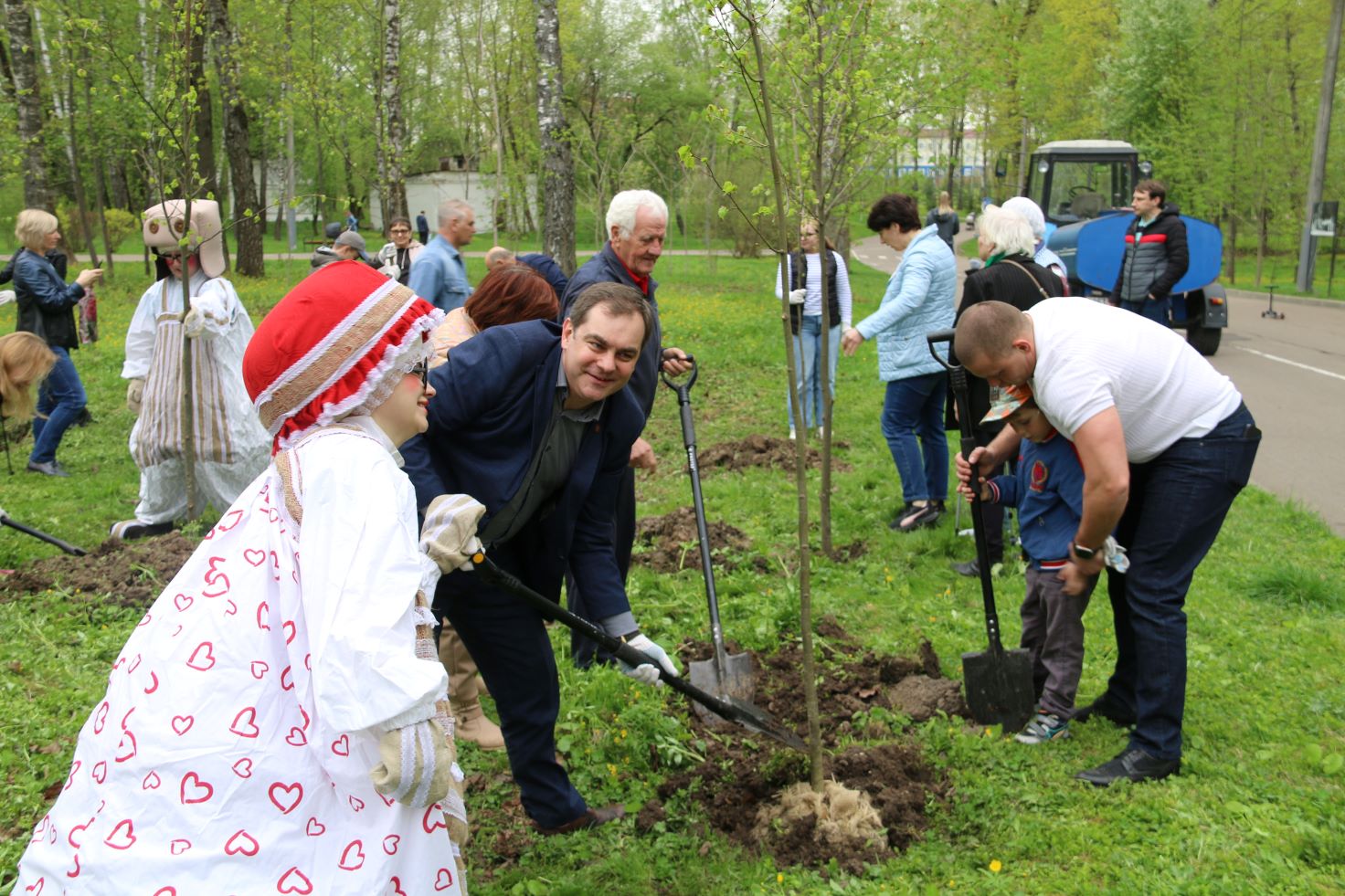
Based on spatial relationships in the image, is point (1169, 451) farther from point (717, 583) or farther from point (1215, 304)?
point (1215, 304)

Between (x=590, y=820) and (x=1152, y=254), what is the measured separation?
29.5ft

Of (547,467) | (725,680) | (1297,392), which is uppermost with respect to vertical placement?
(547,467)

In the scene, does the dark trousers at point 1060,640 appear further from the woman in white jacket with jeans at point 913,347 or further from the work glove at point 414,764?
the work glove at point 414,764

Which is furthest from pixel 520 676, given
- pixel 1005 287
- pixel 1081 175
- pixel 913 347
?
pixel 1081 175

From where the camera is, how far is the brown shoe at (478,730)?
427 cm

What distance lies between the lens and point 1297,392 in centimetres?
1168

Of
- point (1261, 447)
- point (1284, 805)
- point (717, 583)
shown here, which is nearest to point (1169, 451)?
point (1284, 805)

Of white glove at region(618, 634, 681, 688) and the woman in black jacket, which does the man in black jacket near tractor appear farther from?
the woman in black jacket

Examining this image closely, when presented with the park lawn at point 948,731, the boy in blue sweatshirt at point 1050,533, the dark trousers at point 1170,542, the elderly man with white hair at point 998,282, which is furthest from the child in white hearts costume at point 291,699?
the elderly man with white hair at point 998,282

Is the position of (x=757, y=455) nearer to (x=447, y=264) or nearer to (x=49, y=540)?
(x=447, y=264)

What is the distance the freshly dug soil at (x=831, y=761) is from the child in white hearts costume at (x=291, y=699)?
5.51 feet

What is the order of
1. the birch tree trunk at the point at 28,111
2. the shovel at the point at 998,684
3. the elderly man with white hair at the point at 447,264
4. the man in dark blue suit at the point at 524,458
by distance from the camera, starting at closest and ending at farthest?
1. the man in dark blue suit at the point at 524,458
2. the shovel at the point at 998,684
3. the elderly man with white hair at the point at 447,264
4. the birch tree trunk at the point at 28,111

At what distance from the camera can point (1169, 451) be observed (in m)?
3.58

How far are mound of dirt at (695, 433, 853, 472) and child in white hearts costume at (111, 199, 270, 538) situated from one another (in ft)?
10.9
